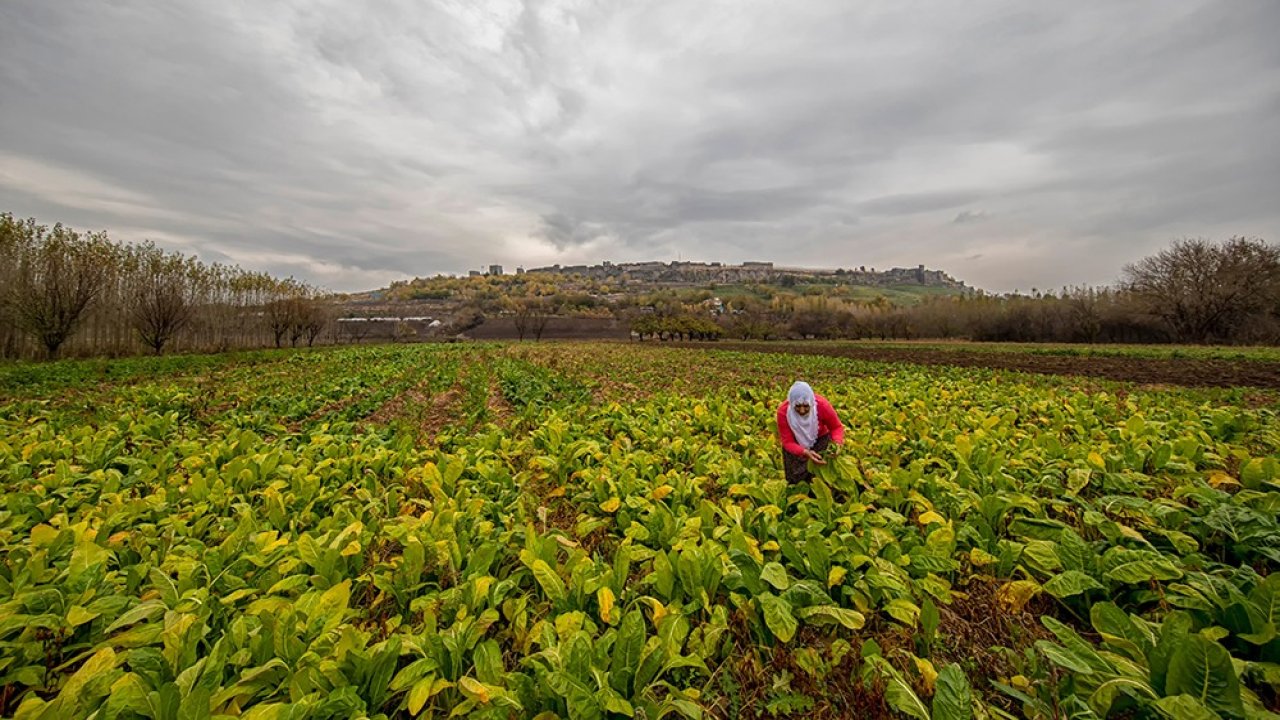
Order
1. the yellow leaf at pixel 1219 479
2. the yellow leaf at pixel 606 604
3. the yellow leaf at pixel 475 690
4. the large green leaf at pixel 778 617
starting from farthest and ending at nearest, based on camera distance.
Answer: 1. the yellow leaf at pixel 1219 479
2. the yellow leaf at pixel 606 604
3. the large green leaf at pixel 778 617
4. the yellow leaf at pixel 475 690

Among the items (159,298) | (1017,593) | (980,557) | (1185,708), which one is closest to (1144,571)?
(1017,593)

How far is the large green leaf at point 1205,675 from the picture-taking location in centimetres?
168

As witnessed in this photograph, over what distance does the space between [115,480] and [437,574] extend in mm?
3742

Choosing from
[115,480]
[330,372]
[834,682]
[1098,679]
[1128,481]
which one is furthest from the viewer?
[330,372]

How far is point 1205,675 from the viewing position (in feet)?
5.63

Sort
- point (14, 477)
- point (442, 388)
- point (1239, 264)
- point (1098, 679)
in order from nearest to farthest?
1. point (1098, 679)
2. point (14, 477)
3. point (442, 388)
4. point (1239, 264)

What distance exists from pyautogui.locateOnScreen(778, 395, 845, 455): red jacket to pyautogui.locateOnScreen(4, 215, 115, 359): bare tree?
4510 centimetres

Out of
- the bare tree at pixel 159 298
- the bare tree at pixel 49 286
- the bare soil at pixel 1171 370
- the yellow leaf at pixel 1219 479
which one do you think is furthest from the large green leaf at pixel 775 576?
the bare tree at pixel 159 298

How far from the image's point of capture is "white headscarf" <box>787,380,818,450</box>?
480 centimetres

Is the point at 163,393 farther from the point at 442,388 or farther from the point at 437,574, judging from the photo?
the point at 437,574

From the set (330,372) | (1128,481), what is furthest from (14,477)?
(330,372)

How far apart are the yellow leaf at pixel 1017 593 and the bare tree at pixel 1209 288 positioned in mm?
67009

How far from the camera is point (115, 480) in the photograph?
4.31 metres

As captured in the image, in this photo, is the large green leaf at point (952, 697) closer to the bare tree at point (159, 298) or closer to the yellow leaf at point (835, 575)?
the yellow leaf at point (835, 575)
